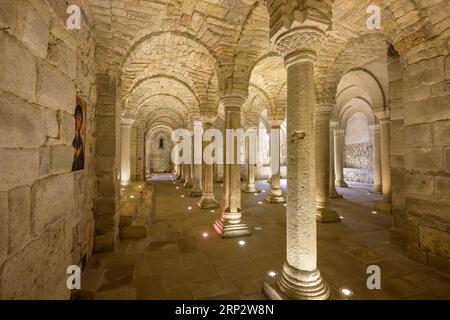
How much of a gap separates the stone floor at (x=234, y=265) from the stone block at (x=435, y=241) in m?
0.31

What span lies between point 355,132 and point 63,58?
16.4m

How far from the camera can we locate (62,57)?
2.15 metres

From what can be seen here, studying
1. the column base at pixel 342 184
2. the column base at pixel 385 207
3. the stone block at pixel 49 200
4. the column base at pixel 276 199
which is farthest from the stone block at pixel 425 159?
the column base at pixel 342 184

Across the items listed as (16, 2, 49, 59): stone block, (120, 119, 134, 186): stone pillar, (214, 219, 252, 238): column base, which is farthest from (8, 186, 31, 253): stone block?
(120, 119, 134, 186): stone pillar

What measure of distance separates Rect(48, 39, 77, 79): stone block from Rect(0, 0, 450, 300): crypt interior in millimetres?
26

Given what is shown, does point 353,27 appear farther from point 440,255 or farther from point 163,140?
point 163,140

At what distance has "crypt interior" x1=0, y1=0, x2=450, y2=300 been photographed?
5.33 ft

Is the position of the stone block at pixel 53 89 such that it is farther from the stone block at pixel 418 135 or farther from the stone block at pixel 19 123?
the stone block at pixel 418 135

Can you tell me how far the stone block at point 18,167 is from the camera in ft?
4.40

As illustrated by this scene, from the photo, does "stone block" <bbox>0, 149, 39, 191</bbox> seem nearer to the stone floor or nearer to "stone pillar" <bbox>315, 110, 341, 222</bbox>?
the stone floor

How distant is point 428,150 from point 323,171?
8.55ft

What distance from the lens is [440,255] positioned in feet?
10.2

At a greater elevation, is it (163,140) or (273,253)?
(163,140)
